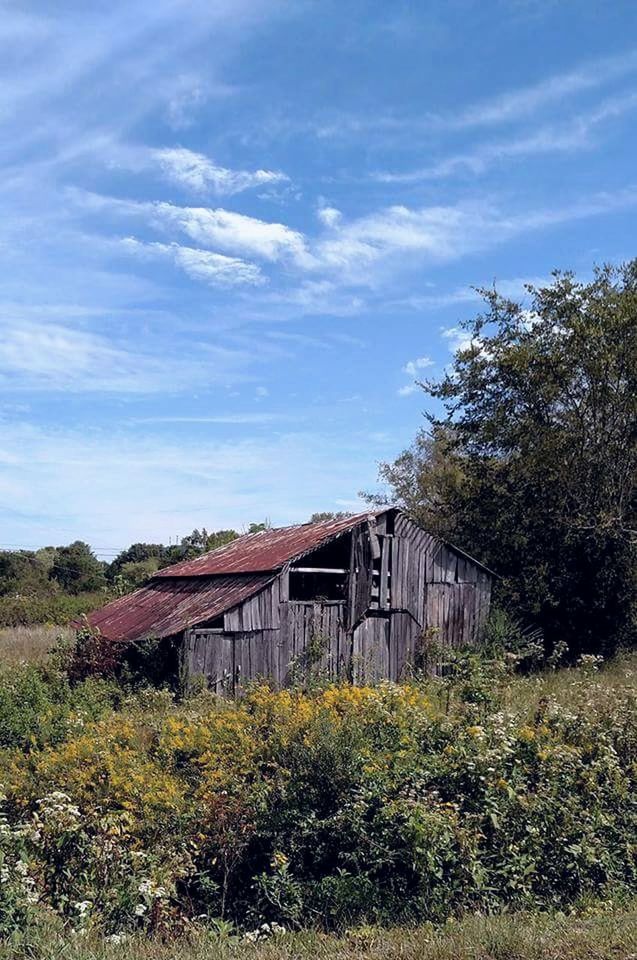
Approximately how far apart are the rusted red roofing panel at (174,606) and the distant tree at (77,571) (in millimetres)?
22366

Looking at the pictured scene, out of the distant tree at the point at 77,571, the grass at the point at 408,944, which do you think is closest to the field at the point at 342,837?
the grass at the point at 408,944

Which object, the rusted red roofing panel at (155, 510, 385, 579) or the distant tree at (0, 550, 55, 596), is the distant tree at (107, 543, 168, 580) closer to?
the distant tree at (0, 550, 55, 596)

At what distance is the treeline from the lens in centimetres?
3600

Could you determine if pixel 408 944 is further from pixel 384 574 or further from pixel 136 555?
pixel 136 555

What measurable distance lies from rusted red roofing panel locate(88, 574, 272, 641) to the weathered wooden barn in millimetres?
54

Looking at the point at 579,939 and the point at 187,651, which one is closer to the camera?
the point at 579,939

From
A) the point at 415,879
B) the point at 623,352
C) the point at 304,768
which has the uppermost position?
the point at 623,352

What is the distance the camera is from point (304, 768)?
8719 millimetres

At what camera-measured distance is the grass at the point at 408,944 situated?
17.1 ft

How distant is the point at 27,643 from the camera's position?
26000 millimetres

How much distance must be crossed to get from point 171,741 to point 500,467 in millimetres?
17543

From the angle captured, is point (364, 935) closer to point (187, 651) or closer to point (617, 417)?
point (187, 651)

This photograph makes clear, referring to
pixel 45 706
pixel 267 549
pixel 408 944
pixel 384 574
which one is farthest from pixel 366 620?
pixel 408 944

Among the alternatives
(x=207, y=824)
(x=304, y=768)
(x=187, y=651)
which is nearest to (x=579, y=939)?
(x=304, y=768)
